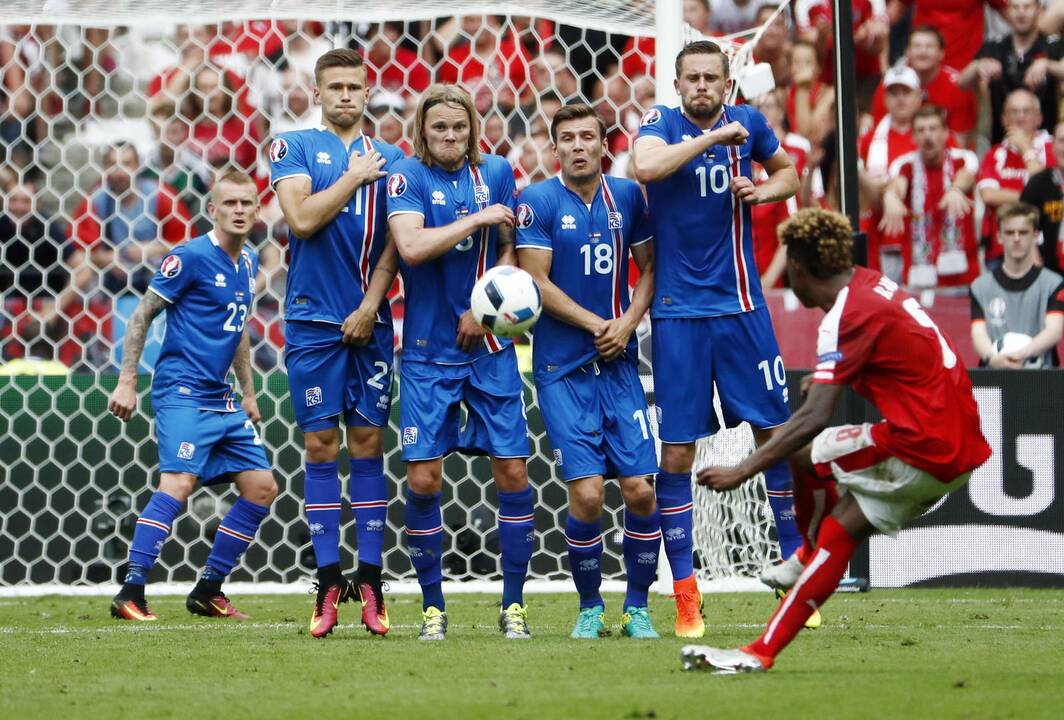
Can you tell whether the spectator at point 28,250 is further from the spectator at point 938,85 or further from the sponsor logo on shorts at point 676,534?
the spectator at point 938,85

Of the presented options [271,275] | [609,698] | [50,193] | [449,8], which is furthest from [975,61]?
[609,698]

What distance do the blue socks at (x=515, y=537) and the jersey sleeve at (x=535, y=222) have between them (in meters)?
1.07

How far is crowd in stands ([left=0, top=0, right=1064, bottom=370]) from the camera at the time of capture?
1031cm

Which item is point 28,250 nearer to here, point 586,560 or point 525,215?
point 525,215

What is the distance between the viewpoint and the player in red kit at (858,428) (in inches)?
198

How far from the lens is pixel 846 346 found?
5039 mm

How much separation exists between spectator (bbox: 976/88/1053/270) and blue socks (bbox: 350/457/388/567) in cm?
662

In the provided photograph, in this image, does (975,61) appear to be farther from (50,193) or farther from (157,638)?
(157,638)

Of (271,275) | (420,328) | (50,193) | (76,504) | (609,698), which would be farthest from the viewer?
(271,275)

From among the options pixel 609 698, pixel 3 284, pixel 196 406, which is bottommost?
pixel 609 698

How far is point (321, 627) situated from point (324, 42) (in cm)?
539

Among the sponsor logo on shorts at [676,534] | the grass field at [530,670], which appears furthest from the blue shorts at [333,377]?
the sponsor logo on shorts at [676,534]

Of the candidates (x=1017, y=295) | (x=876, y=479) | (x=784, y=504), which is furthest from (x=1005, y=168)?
(x=876, y=479)

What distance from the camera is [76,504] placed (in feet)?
31.0
